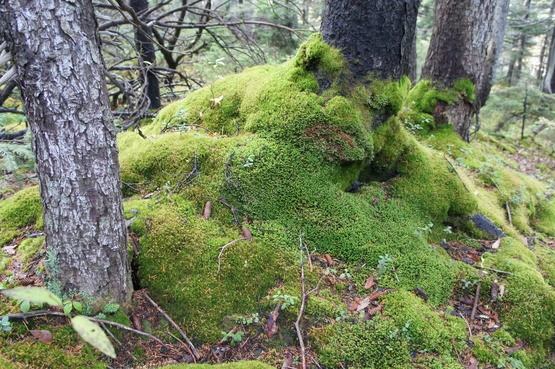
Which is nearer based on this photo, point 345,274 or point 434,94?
point 345,274

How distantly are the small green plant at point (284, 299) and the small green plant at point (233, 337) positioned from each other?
1.18 feet

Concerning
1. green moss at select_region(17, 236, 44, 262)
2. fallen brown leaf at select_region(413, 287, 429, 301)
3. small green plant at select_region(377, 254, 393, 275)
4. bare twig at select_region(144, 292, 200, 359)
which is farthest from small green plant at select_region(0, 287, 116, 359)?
fallen brown leaf at select_region(413, 287, 429, 301)

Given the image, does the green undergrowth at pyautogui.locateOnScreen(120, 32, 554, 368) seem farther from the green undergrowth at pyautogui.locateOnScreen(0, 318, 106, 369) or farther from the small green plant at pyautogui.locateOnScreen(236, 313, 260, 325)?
the green undergrowth at pyautogui.locateOnScreen(0, 318, 106, 369)

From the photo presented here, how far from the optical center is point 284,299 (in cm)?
259

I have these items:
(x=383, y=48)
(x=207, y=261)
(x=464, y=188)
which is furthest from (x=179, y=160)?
(x=464, y=188)

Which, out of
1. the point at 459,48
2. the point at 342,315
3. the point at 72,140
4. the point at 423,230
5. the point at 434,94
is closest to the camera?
the point at 72,140

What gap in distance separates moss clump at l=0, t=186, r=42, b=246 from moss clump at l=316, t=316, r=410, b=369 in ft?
9.07

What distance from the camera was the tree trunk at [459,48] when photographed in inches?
205

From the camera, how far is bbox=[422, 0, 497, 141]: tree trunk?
5.21 meters

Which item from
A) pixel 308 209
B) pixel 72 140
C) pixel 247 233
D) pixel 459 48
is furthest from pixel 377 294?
pixel 459 48

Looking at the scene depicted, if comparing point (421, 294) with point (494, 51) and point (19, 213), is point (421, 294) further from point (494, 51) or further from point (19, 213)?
point (494, 51)

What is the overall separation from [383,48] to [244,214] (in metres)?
2.19

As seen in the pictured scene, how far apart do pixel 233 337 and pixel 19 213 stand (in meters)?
2.43

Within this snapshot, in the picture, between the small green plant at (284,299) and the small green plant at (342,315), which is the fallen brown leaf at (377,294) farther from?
the small green plant at (284,299)
